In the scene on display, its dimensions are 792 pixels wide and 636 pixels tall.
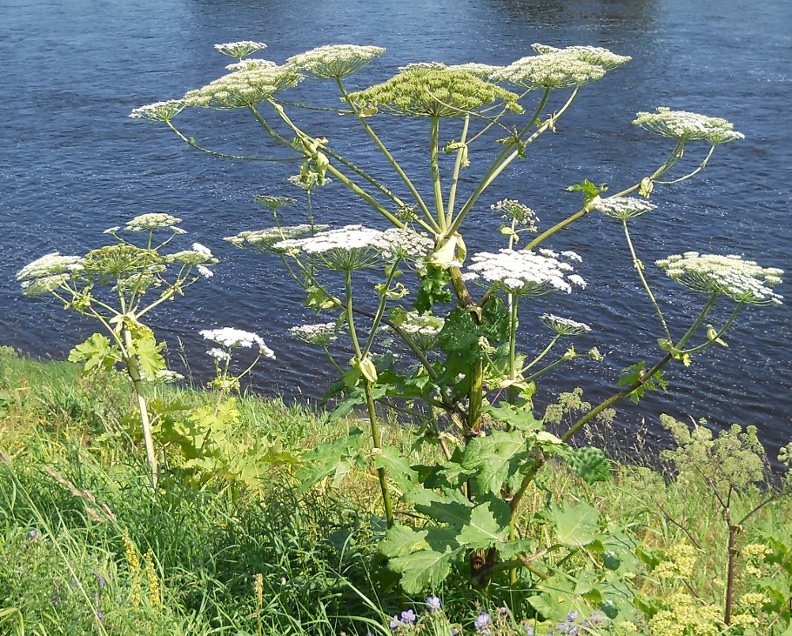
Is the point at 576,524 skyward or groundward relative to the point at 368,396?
groundward

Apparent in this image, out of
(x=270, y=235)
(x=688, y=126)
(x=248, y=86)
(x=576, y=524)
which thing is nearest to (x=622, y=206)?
(x=688, y=126)

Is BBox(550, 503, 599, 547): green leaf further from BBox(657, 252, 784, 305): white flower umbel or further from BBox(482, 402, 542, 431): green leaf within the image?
BBox(657, 252, 784, 305): white flower umbel

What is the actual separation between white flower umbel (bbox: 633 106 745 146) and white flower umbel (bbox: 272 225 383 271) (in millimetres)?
1445

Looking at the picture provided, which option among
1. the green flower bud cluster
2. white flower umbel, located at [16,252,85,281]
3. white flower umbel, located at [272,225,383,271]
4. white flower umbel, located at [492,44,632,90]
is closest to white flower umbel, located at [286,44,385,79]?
the green flower bud cluster

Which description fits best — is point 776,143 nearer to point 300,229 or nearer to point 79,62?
point 300,229

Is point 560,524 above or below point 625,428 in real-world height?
above

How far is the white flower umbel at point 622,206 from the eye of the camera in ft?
12.3

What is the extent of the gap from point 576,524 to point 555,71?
1878 millimetres

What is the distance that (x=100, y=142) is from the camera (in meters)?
19.3

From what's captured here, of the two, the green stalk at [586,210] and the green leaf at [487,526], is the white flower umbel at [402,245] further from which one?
the green leaf at [487,526]

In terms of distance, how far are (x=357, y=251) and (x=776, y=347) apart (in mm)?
9680

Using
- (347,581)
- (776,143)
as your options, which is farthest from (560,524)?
(776,143)

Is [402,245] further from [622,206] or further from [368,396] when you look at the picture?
[622,206]

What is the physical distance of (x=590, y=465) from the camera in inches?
133
